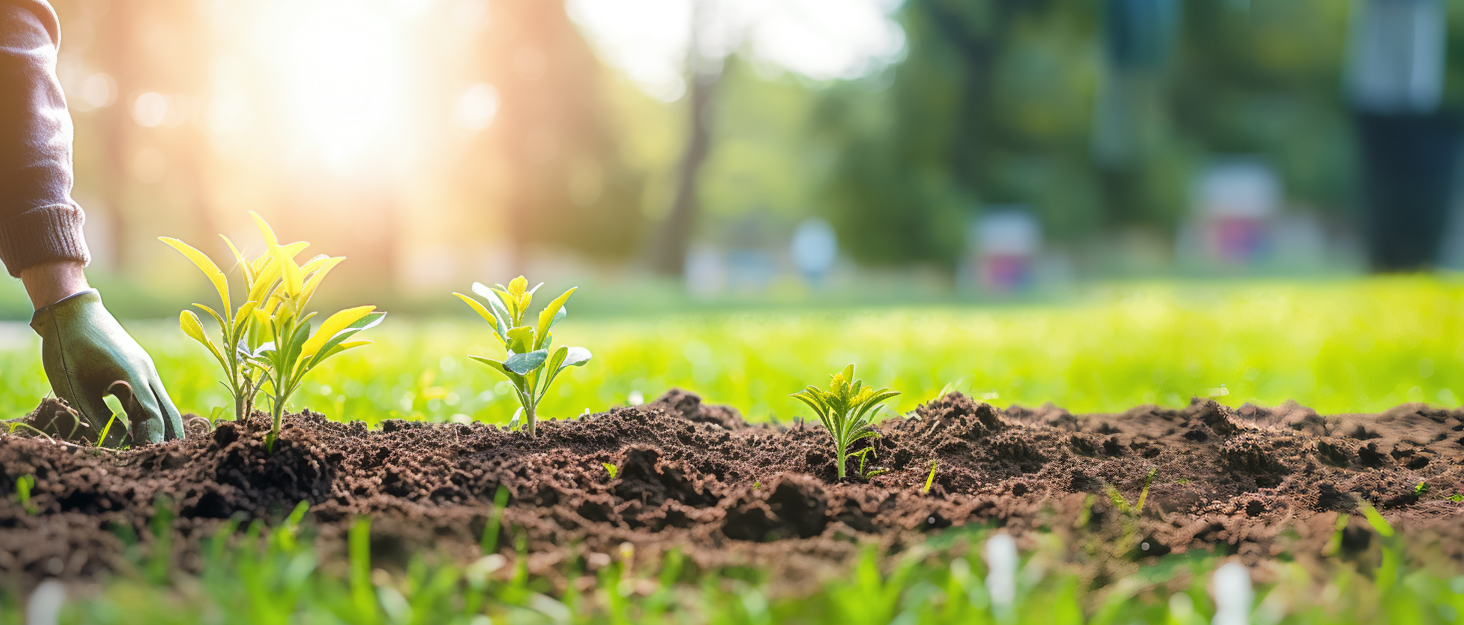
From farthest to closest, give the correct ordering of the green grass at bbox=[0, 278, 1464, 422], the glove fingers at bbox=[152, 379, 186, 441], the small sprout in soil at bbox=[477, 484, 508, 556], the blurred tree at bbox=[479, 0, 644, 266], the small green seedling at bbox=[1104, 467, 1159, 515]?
the blurred tree at bbox=[479, 0, 644, 266], the green grass at bbox=[0, 278, 1464, 422], the glove fingers at bbox=[152, 379, 186, 441], the small green seedling at bbox=[1104, 467, 1159, 515], the small sprout in soil at bbox=[477, 484, 508, 556]

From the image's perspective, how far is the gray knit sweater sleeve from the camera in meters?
2.00

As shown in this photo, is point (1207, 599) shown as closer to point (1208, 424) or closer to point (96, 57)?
point (1208, 424)

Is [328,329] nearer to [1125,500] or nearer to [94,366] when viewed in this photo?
[94,366]

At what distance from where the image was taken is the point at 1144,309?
304 inches

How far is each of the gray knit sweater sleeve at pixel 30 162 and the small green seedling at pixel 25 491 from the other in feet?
2.56

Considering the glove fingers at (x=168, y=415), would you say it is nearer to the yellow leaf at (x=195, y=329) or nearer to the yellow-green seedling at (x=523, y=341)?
the yellow leaf at (x=195, y=329)

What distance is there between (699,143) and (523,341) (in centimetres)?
1930

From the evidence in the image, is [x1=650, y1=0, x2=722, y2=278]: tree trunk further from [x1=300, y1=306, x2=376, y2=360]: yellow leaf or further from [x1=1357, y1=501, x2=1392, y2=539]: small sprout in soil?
[x1=1357, y1=501, x2=1392, y2=539]: small sprout in soil

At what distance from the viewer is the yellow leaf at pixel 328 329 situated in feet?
5.88

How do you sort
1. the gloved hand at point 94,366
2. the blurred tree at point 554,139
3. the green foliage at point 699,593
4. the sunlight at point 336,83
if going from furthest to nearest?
the blurred tree at point 554,139, the sunlight at point 336,83, the gloved hand at point 94,366, the green foliage at point 699,593

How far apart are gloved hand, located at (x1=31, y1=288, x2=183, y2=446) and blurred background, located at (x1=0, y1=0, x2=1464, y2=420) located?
1042mm

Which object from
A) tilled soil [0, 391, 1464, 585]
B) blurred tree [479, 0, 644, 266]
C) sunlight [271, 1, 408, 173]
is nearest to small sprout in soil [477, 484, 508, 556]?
tilled soil [0, 391, 1464, 585]

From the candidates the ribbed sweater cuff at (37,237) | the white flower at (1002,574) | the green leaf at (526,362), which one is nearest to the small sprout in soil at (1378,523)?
the white flower at (1002,574)

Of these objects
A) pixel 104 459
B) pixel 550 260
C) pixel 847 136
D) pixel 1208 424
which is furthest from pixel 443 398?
pixel 550 260
